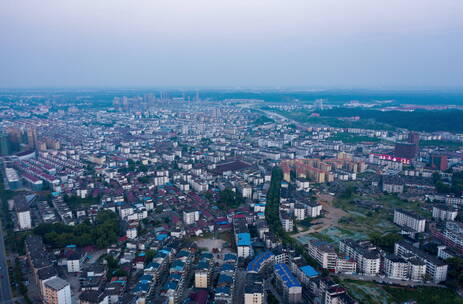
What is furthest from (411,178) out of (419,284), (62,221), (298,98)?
(298,98)

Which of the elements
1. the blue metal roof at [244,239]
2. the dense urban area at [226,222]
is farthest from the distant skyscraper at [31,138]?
the blue metal roof at [244,239]

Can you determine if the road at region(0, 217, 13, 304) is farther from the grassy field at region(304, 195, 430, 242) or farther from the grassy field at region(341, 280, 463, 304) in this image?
the grassy field at region(304, 195, 430, 242)

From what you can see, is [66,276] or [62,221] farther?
Result: [62,221]

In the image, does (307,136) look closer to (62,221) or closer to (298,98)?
(62,221)

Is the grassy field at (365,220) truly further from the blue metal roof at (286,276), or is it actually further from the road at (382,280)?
the blue metal roof at (286,276)

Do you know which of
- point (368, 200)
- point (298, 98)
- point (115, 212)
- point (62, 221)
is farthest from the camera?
point (298, 98)

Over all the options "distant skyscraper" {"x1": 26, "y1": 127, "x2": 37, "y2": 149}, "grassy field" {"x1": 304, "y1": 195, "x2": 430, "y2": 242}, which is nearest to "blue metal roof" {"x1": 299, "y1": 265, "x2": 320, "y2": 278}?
"grassy field" {"x1": 304, "y1": 195, "x2": 430, "y2": 242}
